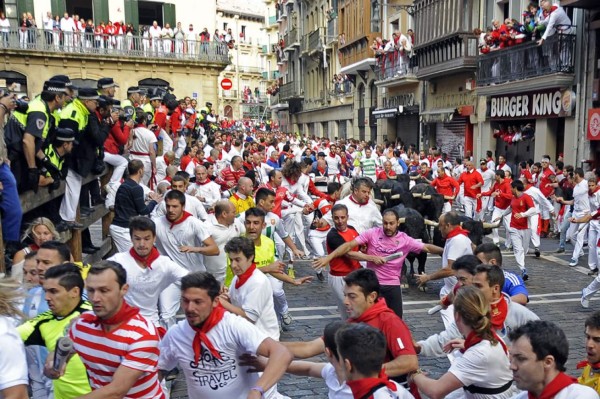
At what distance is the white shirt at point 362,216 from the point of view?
862cm

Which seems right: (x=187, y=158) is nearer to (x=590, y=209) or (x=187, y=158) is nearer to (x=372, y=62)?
(x=590, y=209)

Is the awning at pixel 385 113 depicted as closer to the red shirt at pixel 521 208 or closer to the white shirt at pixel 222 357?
the red shirt at pixel 521 208

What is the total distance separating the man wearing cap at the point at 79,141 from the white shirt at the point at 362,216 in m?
3.69

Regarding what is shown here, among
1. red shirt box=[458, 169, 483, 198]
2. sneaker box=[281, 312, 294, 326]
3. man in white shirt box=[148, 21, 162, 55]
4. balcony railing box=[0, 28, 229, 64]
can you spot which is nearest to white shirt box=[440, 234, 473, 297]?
sneaker box=[281, 312, 294, 326]

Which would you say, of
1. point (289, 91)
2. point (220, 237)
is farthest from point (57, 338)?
point (289, 91)

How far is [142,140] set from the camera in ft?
41.0

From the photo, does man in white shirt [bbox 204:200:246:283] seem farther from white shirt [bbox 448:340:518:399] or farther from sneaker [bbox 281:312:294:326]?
white shirt [bbox 448:340:518:399]

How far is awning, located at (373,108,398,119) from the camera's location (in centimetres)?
3329

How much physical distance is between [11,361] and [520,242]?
10125 millimetres

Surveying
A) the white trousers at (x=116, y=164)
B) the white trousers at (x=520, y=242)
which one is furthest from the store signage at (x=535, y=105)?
the white trousers at (x=116, y=164)

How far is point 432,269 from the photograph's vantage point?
12.4 m

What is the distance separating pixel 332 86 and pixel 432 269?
35757mm

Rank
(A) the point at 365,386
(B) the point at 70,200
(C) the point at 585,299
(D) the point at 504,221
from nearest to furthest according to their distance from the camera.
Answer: (A) the point at 365,386
(B) the point at 70,200
(C) the point at 585,299
(D) the point at 504,221

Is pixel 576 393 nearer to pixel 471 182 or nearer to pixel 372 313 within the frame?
pixel 372 313
